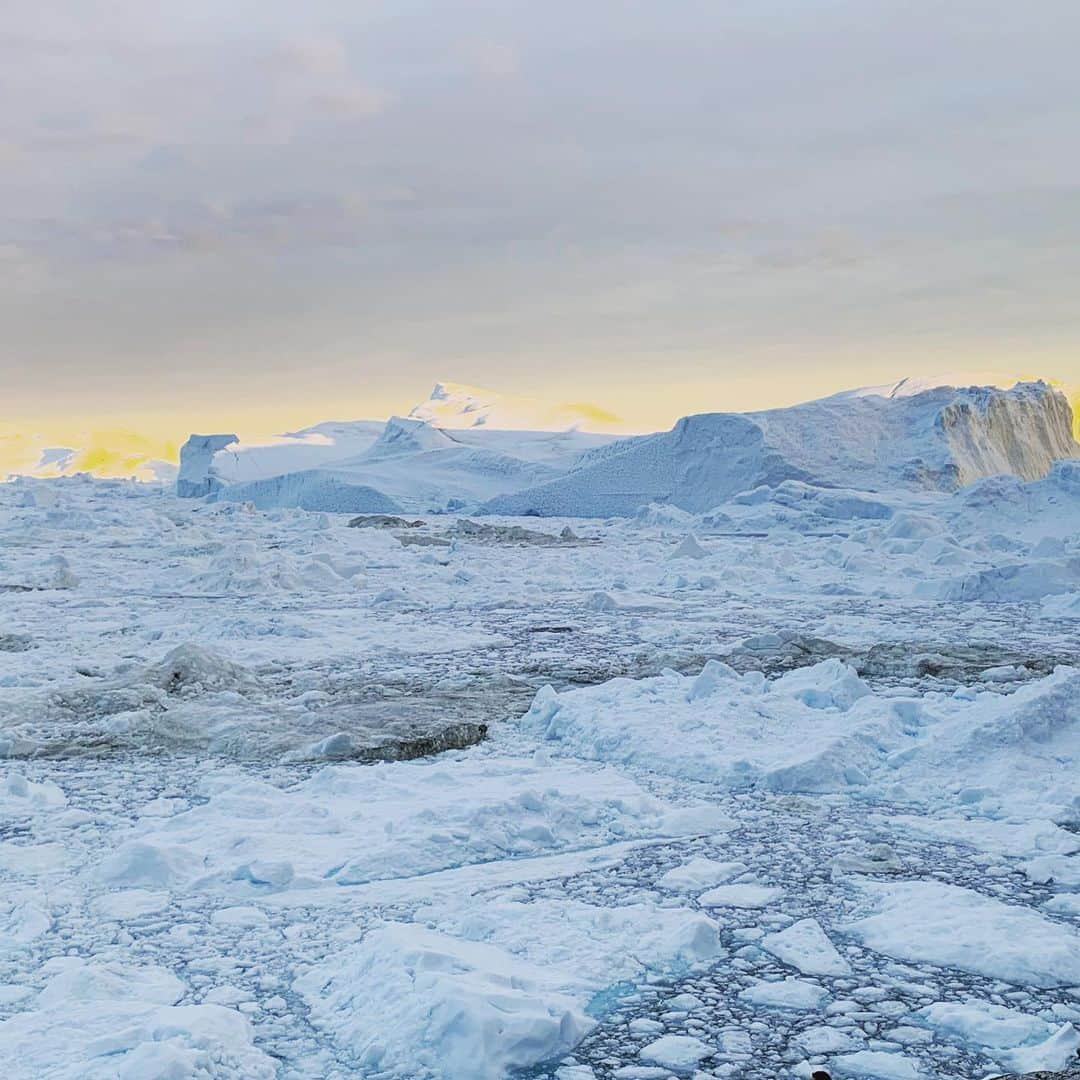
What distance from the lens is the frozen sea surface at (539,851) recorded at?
2293 mm

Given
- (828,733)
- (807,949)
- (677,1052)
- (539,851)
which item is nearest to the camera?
(677,1052)

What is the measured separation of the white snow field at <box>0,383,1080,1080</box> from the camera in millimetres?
2301

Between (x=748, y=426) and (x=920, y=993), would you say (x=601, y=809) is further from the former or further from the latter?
(x=748, y=426)

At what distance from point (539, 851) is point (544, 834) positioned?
86mm

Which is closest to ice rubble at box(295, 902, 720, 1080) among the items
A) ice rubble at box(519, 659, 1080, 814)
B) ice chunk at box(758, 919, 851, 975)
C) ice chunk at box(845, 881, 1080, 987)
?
ice chunk at box(758, 919, 851, 975)

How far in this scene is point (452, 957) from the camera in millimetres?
2514

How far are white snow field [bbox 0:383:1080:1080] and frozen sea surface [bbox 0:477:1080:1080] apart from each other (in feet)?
0.04

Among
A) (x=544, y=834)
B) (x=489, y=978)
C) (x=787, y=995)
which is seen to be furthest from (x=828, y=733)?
(x=489, y=978)

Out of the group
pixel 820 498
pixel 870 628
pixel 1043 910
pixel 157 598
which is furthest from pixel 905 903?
pixel 820 498

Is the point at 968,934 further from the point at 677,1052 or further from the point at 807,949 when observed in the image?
the point at 677,1052

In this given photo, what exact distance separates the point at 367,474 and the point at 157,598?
1387 centimetres

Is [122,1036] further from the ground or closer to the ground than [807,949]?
further from the ground

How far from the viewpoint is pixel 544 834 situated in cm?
351

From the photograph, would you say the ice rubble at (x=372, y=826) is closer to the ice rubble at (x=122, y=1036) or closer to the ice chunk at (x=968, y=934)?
the ice rubble at (x=122, y=1036)
